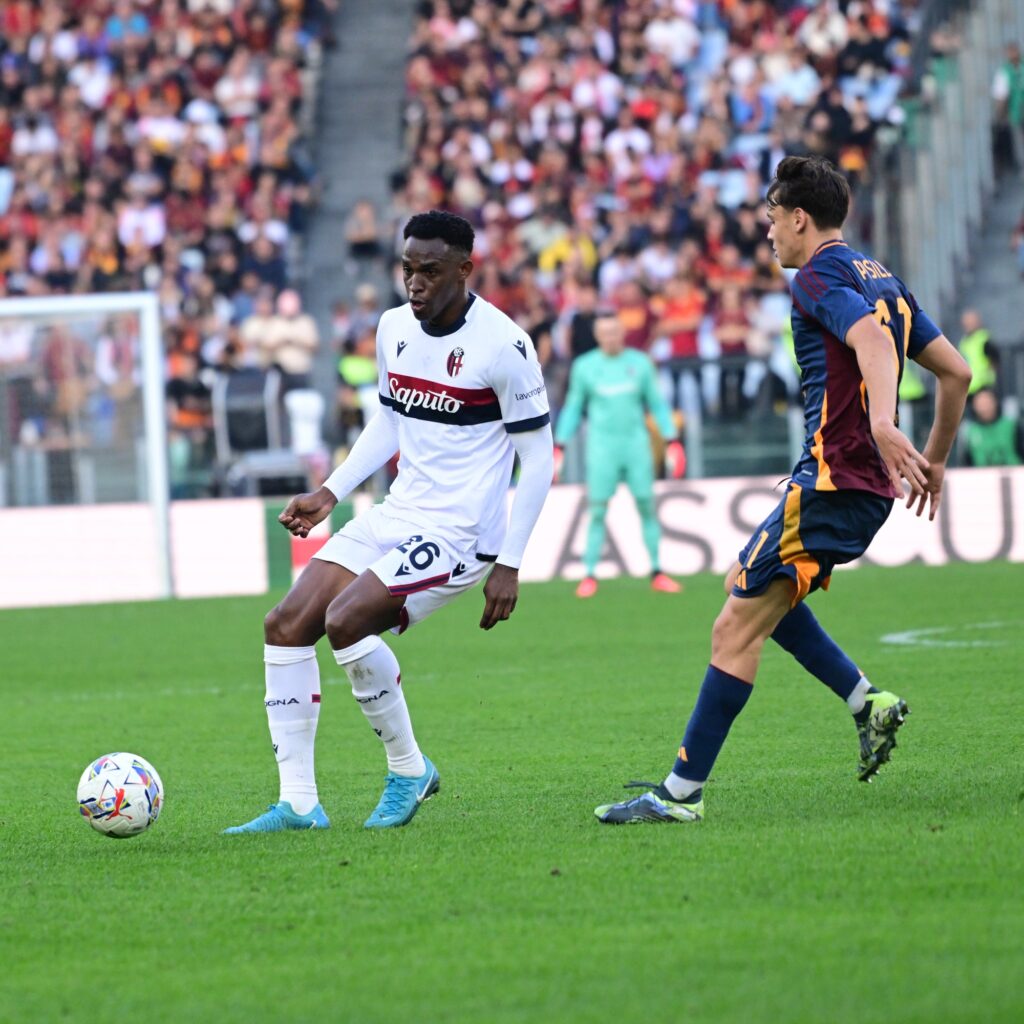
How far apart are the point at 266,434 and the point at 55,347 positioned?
2215 millimetres

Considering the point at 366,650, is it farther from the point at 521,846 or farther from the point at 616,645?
the point at 616,645

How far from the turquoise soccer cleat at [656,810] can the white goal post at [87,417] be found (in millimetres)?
12935

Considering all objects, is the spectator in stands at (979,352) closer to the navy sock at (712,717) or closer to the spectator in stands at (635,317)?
the spectator in stands at (635,317)

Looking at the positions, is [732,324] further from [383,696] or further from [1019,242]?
[383,696]

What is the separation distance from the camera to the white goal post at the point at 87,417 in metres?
18.6

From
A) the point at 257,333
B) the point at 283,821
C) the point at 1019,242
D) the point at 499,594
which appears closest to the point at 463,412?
the point at 499,594

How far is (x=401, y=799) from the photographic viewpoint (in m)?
6.50

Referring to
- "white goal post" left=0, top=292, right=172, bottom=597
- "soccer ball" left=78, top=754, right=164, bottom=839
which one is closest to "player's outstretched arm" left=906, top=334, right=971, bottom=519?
"soccer ball" left=78, top=754, right=164, bottom=839

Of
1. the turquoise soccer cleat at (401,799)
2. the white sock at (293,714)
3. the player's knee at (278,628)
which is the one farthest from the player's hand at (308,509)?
the turquoise soccer cleat at (401,799)

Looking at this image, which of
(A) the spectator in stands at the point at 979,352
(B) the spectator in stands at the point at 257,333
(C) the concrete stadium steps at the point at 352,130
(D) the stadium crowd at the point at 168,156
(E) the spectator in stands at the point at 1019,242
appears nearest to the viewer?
(A) the spectator in stands at the point at 979,352

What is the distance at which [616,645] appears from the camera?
41.6 feet

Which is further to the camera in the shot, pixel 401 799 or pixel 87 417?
pixel 87 417

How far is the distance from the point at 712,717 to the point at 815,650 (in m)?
0.67

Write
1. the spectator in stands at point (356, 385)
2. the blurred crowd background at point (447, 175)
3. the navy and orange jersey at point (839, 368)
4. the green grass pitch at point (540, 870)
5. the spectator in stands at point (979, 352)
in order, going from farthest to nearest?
the spectator in stands at point (356, 385) → the blurred crowd background at point (447, 175) → the spectator in stands at point (979, 352) → the navy and orange jersey at point (839, 368) → the green grass pitch at point (540, 870)
